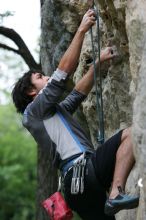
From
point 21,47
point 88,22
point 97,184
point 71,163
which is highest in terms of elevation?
point 88,22

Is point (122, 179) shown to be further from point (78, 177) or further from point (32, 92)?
point (32, 92)

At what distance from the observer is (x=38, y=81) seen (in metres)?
7.33

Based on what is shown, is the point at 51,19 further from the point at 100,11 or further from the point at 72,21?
the point at 100,11

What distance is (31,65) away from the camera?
13039 mm

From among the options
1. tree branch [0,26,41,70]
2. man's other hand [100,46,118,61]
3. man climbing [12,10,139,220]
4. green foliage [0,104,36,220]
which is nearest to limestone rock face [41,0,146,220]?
man's other hand [100,46,118,61]

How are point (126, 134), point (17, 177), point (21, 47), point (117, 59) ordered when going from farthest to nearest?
point (17, 177) → point (21, 47) → point (117, 59) → point (126, 134)

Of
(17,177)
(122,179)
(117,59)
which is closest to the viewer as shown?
(122,179)

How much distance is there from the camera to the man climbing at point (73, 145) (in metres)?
6.28

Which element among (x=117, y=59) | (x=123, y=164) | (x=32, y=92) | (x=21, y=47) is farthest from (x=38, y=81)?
(x=21, y=47)

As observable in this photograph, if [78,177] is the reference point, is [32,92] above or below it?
above

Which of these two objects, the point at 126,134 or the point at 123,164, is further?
the point at 126,134

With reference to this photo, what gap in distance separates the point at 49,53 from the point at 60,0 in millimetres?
1545

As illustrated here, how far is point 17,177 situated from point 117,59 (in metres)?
25.1

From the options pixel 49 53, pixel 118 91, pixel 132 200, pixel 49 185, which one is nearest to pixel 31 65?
pixel 49 53
